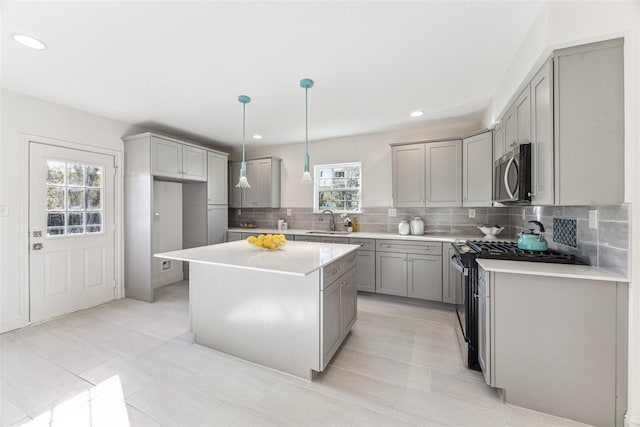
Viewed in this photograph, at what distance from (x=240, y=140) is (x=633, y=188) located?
4777mm

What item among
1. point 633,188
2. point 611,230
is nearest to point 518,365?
point 611,230

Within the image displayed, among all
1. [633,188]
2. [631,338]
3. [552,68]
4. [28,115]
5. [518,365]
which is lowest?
[518,365]

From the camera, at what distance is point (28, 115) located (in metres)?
2.83

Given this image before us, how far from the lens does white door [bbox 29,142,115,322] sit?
2.91 meters

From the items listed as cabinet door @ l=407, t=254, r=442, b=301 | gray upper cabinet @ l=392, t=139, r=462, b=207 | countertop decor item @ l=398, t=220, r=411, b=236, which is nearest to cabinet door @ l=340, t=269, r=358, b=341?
cabinet door @ l=407, t=254, r=442, b=301

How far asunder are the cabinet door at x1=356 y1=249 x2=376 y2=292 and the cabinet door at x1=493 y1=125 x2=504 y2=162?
192 cm

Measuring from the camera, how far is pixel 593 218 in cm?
171

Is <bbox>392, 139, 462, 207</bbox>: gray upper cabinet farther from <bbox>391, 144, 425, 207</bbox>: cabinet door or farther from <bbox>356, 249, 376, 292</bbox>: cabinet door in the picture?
<bbox>356, 249, 376, 292</bbox>: cabinet door

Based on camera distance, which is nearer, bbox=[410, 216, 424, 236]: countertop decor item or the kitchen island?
the kitchen island

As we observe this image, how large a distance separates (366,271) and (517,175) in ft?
7.32

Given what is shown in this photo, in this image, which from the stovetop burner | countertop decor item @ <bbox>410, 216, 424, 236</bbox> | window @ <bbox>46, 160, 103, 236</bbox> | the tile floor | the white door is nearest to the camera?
the tile floor

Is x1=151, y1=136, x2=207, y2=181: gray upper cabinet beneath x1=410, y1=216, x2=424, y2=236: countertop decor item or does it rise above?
above

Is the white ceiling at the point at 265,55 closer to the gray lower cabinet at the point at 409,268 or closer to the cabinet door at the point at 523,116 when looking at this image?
the cabinet door at the point at 523,116

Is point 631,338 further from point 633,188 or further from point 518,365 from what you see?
point 633,188
